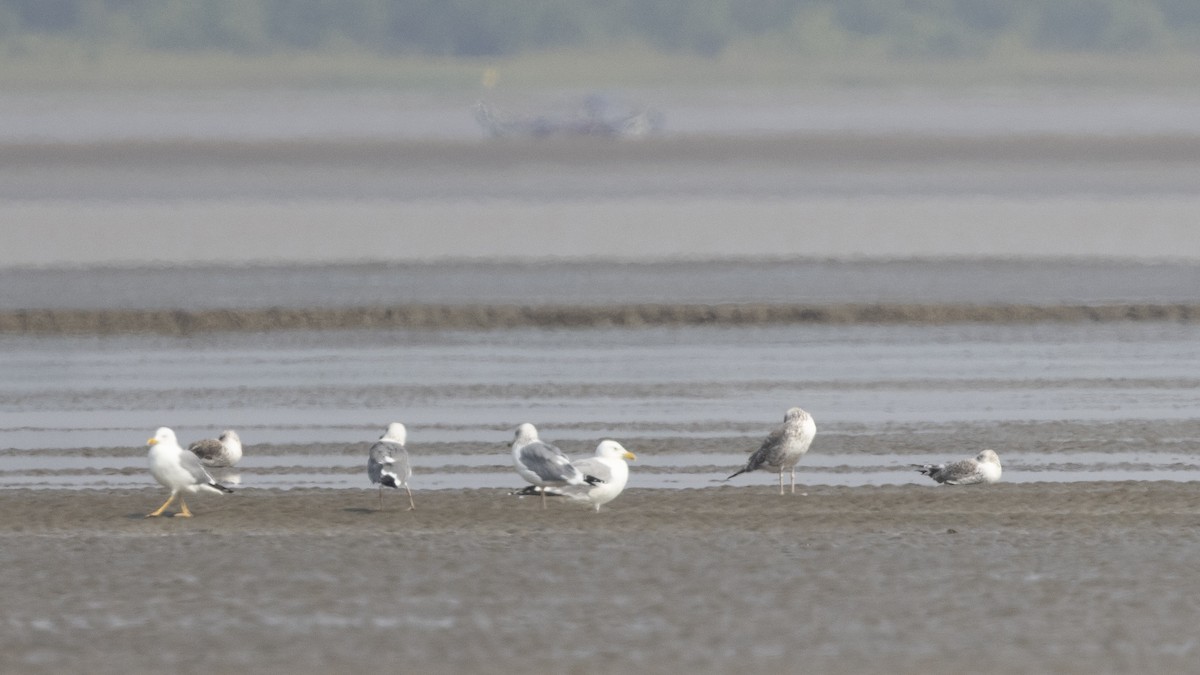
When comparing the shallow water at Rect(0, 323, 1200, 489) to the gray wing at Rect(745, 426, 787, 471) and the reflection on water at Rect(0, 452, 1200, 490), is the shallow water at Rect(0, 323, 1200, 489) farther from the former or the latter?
the gray wing at Rect(745, 426, 787, 471)

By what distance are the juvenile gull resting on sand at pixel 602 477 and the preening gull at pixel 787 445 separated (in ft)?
3.67

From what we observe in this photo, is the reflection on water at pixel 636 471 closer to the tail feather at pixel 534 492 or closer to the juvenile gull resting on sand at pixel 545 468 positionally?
the tail feather at pixel 534 492

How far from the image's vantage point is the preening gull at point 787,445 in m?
14.9

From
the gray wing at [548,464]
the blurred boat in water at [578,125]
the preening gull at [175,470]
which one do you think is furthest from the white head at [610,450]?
the blurred boat in water at [578,125]

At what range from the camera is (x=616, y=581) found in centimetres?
1209

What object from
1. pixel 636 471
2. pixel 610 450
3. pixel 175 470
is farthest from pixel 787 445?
pixel 175 470

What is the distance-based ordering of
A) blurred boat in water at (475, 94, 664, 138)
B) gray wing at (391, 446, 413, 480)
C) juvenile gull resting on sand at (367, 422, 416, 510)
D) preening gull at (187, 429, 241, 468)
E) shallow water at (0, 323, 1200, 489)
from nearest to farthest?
juvenile gull resting on sand at (367, 422, 416, 510) < gray wing at (391, 446, 413, 480) < preening gull at (187, 429, 241, 468) < shallow water at (0, 323, 1200, 489) < blurred boat in water at (475, 94, 664, 138)

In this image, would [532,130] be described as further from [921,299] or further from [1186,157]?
[921,299]

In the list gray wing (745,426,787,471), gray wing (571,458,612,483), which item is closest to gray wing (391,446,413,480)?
gray wing (571,458,612,483)

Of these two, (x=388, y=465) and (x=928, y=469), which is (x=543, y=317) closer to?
(x=928, y=469)

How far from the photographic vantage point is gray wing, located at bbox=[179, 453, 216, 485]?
1409 cm

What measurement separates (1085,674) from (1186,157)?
71.3 m

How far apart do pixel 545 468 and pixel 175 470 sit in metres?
2.25

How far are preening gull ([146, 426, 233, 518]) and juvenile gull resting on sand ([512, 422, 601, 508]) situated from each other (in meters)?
1.95
